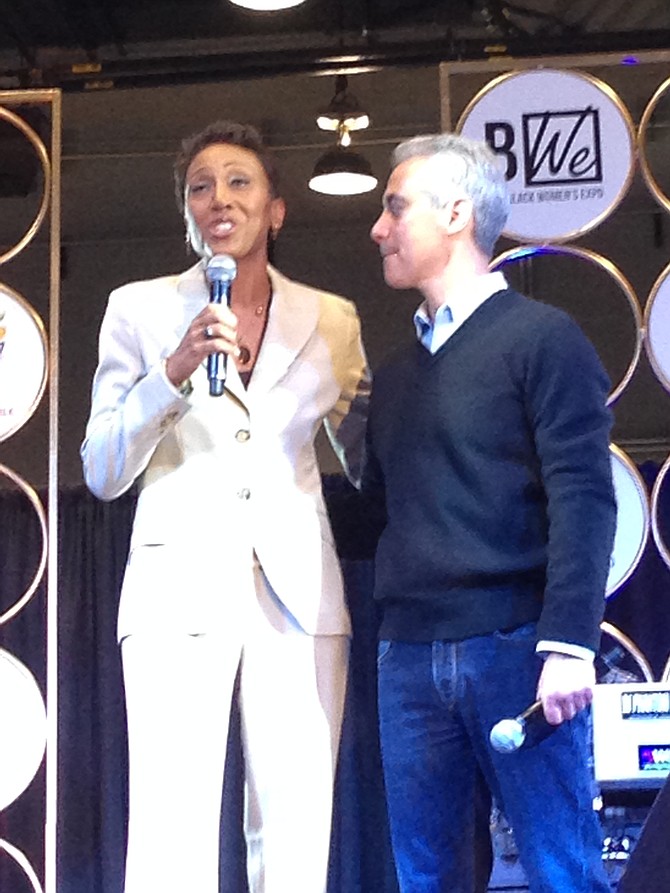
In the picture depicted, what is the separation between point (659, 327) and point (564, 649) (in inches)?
56.2

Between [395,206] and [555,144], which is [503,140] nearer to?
[555,144]

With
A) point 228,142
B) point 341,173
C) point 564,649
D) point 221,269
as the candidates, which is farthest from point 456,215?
point 341,173

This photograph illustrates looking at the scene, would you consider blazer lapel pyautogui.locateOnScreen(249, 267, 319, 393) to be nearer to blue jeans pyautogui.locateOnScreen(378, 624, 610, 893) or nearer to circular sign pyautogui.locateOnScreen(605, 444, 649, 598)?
blue jeans pyautogui.locateOnScreen(378, 624, 610, 893)

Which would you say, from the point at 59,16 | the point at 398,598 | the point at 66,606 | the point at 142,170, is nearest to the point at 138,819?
the point at 398,598

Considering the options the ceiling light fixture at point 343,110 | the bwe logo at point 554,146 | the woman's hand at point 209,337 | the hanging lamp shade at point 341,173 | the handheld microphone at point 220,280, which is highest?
the ceiling light fixture at point 343,110

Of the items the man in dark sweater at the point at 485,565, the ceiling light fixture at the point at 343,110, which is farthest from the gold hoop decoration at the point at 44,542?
the ceiling light fixture at the point at 343,110

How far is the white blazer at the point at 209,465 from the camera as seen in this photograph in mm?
2121

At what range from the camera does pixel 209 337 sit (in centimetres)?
194

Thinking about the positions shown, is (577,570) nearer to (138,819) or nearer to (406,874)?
(406,874)

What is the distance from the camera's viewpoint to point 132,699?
2148 millimetres

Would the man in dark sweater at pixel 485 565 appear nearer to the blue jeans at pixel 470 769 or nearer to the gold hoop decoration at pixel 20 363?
the blue jeans at pixel 470 769

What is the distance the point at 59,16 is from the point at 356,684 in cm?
250

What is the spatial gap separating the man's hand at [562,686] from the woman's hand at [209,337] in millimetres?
605

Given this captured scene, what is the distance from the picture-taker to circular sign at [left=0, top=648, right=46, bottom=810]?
3072 mm
